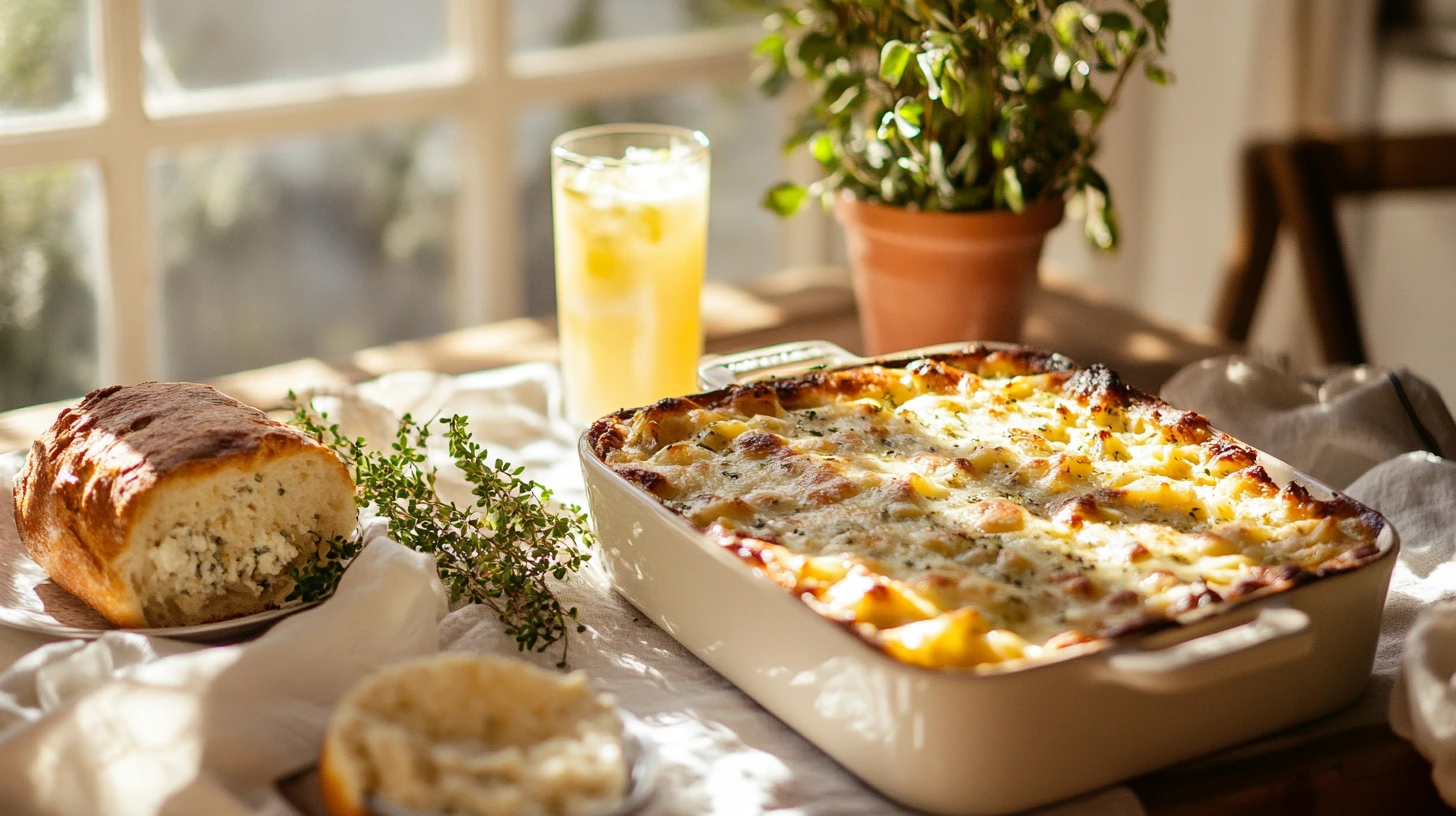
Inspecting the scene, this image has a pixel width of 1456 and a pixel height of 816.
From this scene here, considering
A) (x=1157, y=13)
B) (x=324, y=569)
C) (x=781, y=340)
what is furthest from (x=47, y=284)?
(x=1157, y=13)

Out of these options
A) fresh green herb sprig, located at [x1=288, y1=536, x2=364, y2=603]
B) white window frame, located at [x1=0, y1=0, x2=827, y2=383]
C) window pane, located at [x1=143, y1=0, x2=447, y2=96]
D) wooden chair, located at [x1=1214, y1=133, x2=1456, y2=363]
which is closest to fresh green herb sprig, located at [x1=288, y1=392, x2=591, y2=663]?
fresh green herb sprig, located at [x1=288, y1=536, x2=364, y2=603]

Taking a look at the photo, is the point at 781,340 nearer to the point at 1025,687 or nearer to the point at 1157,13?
the point at 1157,13

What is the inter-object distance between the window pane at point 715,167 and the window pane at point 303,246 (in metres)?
0.19

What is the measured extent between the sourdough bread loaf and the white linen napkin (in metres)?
0.06

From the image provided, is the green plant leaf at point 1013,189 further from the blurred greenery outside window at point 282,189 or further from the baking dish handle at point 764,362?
the blurred greenery outside window at point 282,189

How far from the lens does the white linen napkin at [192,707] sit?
1000mm

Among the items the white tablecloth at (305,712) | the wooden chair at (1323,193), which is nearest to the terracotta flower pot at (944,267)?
the white tablecloth at (305,712)

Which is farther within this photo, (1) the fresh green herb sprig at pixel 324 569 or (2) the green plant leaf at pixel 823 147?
(2) the green plant leaf at pixel 823 147

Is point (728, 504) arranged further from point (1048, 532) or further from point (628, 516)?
point (1048, 532)

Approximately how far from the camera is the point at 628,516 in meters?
1.25

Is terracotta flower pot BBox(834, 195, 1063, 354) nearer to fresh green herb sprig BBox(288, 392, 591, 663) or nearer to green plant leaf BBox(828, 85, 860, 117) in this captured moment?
green plant leaf BBox(828, 85, 860, 117)

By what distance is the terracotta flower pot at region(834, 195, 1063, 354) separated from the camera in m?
1.77

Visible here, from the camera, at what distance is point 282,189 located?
2.71 m

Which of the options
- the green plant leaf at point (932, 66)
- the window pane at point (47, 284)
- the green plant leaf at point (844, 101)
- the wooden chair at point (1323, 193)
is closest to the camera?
the green plant leaf at point (932, 66)
